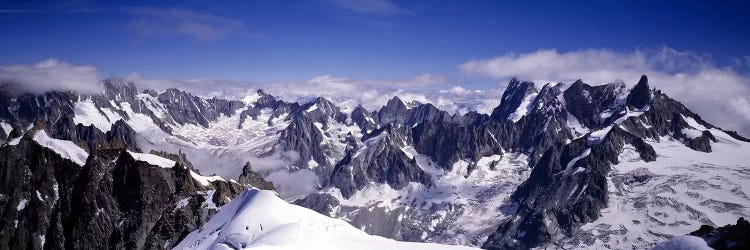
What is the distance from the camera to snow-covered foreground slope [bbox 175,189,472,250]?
443ft

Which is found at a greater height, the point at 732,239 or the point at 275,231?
the point at 732,239

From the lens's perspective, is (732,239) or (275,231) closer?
(732,239)

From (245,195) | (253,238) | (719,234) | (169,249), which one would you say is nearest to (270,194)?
(245,195)

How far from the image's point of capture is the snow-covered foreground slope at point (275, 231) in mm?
134875

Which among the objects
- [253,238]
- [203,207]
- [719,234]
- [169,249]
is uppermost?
[719,234]

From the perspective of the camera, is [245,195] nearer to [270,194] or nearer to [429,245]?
[270,194]

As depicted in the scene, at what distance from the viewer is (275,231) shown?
142m

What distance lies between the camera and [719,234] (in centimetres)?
10494

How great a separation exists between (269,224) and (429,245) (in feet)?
135

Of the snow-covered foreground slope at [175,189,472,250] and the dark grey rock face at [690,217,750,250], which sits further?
the snow-covered foreground slope at [175,189,472,250]

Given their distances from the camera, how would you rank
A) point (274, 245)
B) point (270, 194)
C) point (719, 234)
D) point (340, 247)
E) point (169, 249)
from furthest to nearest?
point (169, 249) < point (270, 194) < point (340, 247) < point (274, 245) < point (719, 234)

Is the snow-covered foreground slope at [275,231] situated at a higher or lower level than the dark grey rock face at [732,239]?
lower

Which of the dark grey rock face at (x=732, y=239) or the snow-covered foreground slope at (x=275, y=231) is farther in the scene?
the snow-covered foreground slope at (x=275, y=231)

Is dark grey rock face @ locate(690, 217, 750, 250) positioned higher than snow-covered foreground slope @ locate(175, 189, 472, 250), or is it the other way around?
dark grey rock face @ locate(690, 217, 750, 250)
